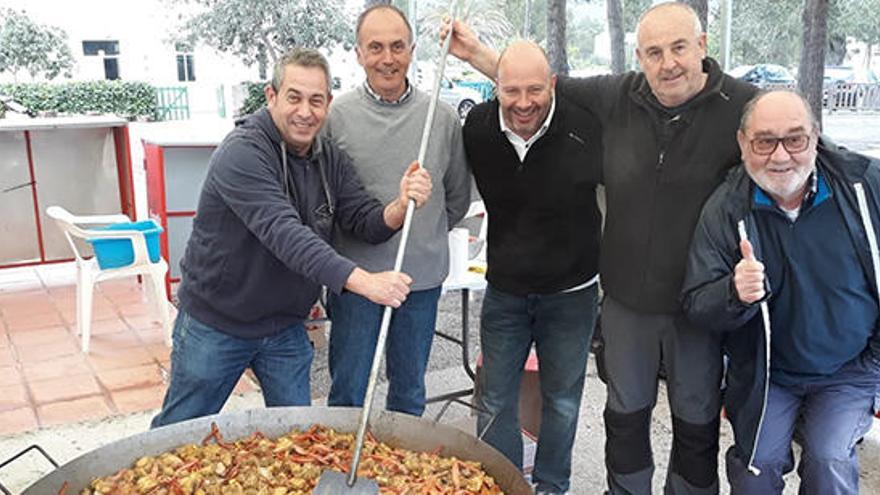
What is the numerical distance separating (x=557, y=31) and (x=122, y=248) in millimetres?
3219

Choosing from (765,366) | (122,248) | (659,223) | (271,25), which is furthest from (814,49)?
(271,25)

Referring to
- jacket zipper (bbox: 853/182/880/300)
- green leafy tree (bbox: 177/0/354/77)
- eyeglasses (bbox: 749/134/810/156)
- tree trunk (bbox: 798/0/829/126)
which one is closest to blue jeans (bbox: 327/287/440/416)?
eyeglasses (bbox: 749/134/810/156)

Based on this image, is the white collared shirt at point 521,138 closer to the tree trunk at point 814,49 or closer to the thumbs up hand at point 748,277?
the thumbs up hand at point 748,277

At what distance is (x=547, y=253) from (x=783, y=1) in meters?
2.64

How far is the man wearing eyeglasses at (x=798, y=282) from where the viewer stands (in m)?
1.85

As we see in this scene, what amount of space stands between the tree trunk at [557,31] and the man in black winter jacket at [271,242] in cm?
314

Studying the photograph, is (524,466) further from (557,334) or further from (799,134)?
(799,134)

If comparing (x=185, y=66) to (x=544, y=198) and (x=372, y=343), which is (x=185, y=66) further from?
(x=544, y=198)

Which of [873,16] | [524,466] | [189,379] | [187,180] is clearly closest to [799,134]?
[524,466]

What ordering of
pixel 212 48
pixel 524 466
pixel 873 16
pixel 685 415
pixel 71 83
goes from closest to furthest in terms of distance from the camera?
1. pixel 685 415
2. pixel 524 466
3. pixel 873 16
4. pixel 212 48
5. pixel 71 83

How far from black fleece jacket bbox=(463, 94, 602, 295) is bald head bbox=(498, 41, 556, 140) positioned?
75mm

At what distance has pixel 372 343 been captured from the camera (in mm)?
2373

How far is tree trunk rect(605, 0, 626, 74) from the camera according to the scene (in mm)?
4516

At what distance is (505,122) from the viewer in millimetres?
2236
